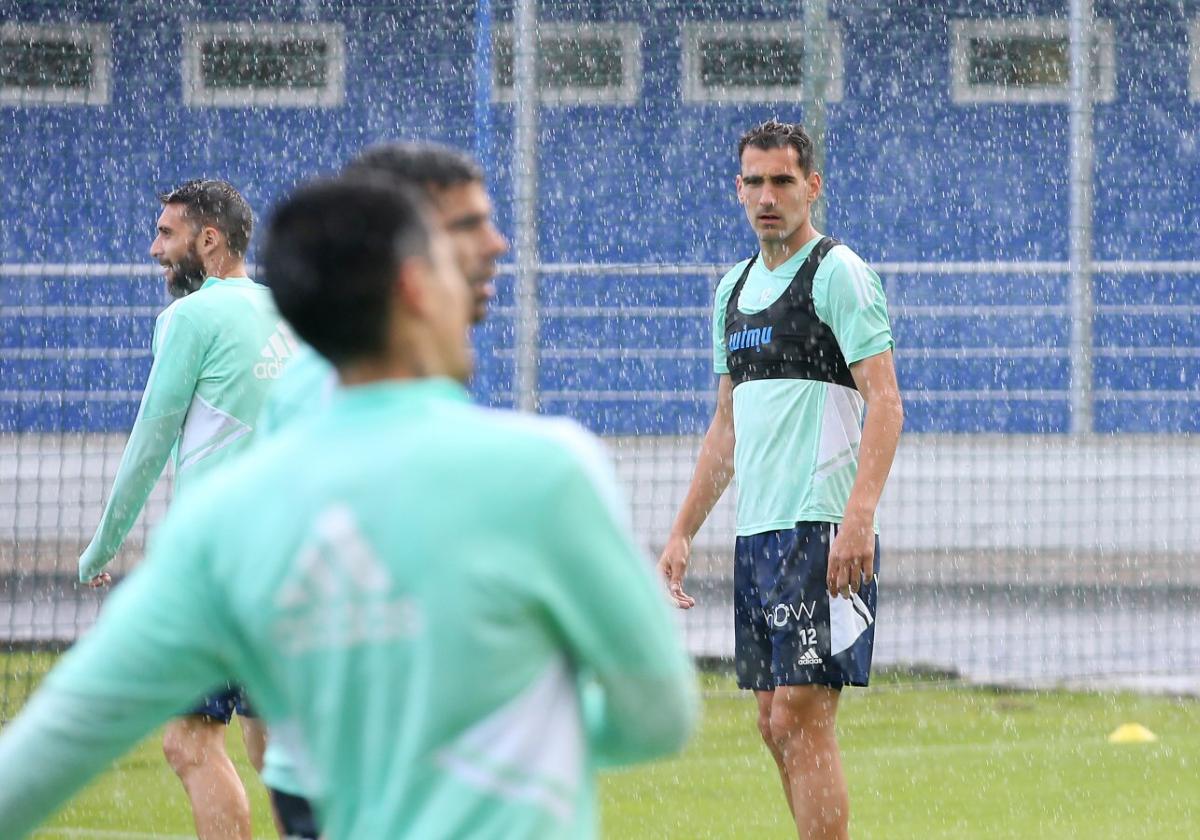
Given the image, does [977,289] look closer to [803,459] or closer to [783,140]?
[783,140]

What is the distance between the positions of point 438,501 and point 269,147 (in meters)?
17.1

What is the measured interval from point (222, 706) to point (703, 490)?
1.52 m

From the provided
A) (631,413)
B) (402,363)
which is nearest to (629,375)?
(631,413)

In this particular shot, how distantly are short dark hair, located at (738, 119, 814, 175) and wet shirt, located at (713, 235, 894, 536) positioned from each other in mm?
259

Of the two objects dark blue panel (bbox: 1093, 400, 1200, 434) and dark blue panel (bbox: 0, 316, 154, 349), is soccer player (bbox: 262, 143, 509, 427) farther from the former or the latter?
dark blue panel (bbox: 1093, 400, 1200, 434)

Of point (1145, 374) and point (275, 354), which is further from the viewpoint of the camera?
point (1145, 374)

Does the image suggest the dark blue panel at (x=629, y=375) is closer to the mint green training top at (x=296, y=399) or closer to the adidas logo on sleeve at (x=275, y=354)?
the adidas logo on sleeve at (x=275, y=354)

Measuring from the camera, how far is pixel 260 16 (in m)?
17.6

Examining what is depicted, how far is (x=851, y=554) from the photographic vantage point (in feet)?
15.4

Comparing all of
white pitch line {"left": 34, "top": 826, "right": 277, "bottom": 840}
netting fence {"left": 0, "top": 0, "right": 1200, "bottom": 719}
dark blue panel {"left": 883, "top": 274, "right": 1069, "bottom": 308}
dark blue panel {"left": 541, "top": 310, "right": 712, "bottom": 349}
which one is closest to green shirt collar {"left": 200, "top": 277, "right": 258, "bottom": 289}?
white pitch line {"left": 34, "top": 826, "right": 277, "bottom": 840}

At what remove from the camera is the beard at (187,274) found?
16.5 ft

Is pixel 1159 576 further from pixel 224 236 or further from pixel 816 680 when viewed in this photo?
pixel 224 236

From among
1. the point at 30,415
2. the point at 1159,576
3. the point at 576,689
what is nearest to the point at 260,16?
the point at 30,415

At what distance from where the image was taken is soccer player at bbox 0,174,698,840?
156 centimetres
